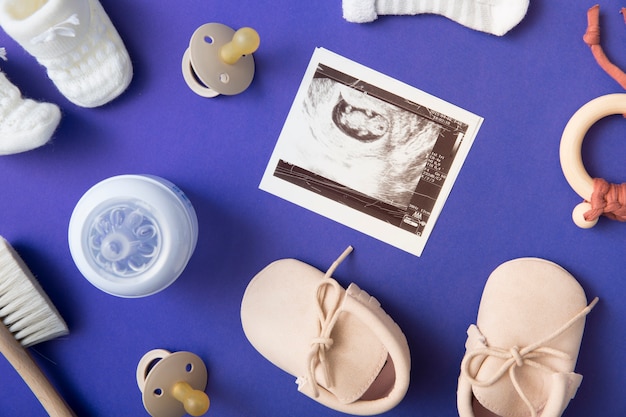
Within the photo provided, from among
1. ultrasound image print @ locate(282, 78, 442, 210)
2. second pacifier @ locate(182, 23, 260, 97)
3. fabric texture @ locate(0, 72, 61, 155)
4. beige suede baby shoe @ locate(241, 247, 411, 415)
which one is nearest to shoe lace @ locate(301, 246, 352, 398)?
beige suede baby shoe @ locate(241, 247, 411, 415)

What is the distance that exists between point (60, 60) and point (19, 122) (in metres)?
0.09

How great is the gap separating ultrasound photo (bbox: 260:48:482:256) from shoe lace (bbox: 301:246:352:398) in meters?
0.09

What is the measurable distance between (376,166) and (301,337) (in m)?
0.25

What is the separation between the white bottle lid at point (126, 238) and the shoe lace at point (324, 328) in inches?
7.8

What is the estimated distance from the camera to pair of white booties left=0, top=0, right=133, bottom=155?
0.60 metres

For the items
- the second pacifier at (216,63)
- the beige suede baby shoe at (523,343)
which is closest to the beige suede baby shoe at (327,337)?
the beige suede baby shoe at (523,343)

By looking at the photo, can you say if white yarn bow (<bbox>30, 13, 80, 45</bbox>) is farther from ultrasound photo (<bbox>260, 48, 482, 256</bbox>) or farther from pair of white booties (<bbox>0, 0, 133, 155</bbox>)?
ultrasound photo (<bbox>260, 48, 482, 256</bbox>)

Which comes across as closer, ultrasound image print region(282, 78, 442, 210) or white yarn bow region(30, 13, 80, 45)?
white yarn bow region(30, 13, 80, 45)

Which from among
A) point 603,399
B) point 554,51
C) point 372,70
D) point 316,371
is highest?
point 554,51

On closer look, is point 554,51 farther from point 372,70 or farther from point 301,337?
point 301,337

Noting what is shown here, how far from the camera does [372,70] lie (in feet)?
2.35

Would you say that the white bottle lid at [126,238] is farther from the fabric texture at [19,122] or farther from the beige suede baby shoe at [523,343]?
the beige suede baby shoe at [523,343]

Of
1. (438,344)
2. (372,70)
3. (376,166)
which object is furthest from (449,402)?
(372,70)

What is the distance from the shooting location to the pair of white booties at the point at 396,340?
666mm
